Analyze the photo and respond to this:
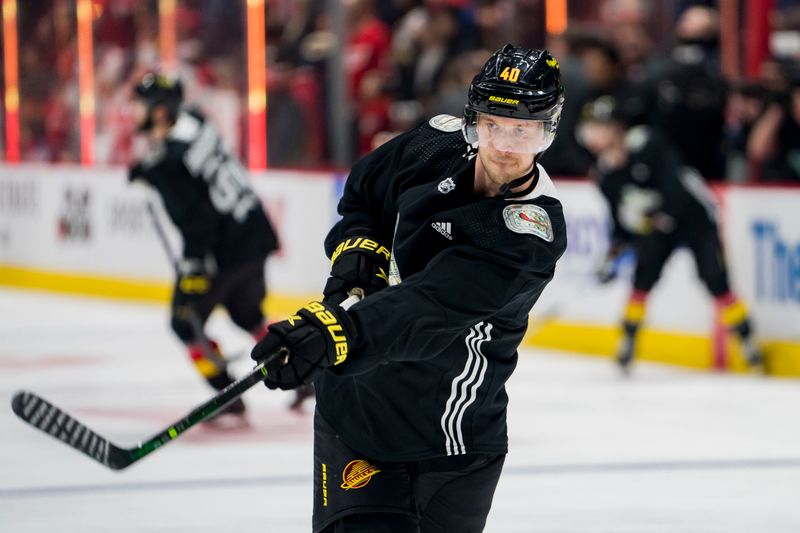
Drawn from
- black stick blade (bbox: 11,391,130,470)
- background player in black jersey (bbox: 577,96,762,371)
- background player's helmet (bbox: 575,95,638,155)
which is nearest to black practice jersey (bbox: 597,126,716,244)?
background player in black jersey (bbox: 577,96,762,371)

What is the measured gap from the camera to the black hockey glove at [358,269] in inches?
113

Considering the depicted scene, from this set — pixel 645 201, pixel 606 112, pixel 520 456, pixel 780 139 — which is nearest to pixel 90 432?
pixel 520 456

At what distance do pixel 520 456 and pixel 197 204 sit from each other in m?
1.67

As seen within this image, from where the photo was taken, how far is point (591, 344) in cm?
863

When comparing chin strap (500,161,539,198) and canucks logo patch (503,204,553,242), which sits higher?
chin strap (500,161,539,198)

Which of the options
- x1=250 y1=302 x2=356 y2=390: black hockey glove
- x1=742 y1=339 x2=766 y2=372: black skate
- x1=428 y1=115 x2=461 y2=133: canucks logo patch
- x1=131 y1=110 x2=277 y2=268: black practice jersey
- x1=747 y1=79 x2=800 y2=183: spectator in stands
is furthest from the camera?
x1=747 y1=79 x2=800 y2=183: spectator in stands

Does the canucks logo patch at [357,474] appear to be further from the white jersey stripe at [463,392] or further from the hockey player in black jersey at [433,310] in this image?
the white jersey stripe at [463,392]

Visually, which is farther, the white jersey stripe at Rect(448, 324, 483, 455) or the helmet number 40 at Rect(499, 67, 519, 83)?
the white jersey stripe at Rect(448, 324, 483, 455)

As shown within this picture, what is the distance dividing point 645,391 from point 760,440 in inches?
54.2

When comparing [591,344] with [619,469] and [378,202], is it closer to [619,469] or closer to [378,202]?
[619,469]

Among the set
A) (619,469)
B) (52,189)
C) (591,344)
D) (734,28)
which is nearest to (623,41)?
(734,28)

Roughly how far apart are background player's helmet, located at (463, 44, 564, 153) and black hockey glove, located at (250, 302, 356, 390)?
0.46 m

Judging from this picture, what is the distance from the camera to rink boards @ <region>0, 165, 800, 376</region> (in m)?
7.75

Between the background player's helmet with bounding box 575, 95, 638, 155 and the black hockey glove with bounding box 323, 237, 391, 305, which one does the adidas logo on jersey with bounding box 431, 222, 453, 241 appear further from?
the background player's helmet with bounding box 575, 95, 638, 155
